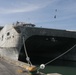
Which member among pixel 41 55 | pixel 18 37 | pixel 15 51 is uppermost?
pixel 18 37

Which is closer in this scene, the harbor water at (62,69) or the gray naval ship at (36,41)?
the harbor water at (62,69)

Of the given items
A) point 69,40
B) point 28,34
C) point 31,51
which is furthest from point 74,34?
point 31,51

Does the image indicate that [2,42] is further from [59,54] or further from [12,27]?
[59,54]

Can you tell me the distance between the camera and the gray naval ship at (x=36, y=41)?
29.1m

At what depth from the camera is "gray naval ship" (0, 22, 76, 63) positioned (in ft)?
95.3

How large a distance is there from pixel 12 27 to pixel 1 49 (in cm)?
689

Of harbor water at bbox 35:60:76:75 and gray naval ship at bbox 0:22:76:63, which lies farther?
gray naval ship at bbox 0:22:76:63

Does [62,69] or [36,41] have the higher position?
[36,41]

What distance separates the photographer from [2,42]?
119 feet

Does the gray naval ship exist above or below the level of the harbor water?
above

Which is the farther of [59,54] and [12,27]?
[59,54]

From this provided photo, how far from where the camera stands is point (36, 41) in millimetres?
33219

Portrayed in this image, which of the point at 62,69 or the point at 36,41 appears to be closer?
the point at 62,69

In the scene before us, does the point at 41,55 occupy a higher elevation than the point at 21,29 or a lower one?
lower
